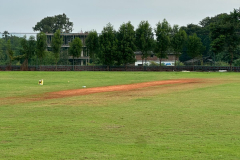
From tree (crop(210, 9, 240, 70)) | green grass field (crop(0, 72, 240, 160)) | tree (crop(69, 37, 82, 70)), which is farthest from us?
tree (crop(69, 37, 82, 70))

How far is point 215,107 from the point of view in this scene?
14.9m

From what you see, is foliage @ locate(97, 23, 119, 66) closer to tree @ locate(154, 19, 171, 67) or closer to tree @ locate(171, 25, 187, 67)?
tree @ locate(154, 19, 171, 67)

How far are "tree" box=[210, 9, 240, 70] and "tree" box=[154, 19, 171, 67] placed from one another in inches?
345

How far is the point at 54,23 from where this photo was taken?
129625 millimetres

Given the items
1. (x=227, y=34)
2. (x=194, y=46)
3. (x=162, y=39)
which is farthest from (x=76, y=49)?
(x=227, y=34)

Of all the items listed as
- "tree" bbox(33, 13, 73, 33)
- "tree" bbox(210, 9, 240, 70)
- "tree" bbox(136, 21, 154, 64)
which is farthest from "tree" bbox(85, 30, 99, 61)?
"tree" bbox(33, 13, 73, 33)

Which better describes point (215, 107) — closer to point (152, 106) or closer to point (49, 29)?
→ point (152, 106)

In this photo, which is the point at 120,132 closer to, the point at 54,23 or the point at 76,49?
the point at 76,49

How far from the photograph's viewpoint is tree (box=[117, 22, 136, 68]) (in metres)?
→ 74.7

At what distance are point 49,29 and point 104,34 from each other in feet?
177

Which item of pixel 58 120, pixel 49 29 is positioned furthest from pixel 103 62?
pixel 58 120

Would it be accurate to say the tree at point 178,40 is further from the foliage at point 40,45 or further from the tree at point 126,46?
the foliage at point 40,45

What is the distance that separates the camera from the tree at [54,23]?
12800cm

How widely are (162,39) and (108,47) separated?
10.9 metres
